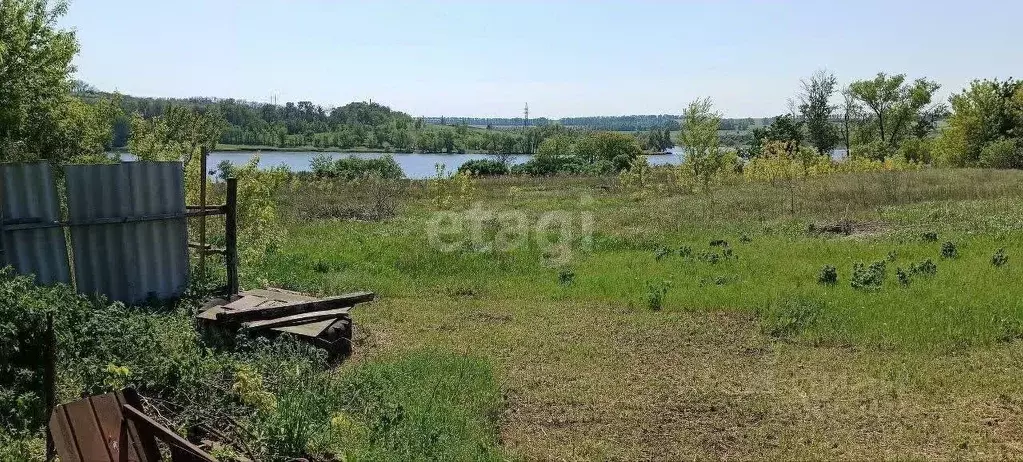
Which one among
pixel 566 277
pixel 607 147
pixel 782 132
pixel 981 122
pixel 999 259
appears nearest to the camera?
pixel 999 259

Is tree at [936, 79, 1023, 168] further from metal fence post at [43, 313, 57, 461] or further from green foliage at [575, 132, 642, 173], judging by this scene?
metal fence post at [43, 313, 57, 461]

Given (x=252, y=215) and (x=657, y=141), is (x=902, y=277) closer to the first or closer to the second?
(x=252, y=215)

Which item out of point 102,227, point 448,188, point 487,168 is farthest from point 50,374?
point 487,168

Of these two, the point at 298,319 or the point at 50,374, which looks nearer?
the point at 50,374

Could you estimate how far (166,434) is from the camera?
13.3 ft

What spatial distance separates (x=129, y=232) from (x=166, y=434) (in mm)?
4613

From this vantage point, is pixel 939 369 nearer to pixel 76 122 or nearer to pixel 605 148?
pixel 76 122

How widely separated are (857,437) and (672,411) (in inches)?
60.0

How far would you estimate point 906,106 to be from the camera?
56.0 meters

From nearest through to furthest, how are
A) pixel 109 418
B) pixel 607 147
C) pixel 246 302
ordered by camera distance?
pixel 109 418 < pixel 246 302 < pixel 607 147

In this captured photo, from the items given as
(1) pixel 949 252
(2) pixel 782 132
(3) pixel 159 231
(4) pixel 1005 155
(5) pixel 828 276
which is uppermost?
(2) pixel 782 132

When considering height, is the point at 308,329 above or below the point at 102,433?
below

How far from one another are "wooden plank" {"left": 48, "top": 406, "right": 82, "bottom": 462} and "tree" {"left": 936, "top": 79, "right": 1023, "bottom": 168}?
141 feet

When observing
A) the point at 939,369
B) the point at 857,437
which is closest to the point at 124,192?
the point at 857,437
